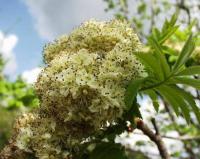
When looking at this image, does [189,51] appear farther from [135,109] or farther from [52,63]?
[52,63]

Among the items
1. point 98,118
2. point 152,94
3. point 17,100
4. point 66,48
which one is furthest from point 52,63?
point 17,100

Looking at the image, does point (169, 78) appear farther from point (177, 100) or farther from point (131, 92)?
point (131, 92)

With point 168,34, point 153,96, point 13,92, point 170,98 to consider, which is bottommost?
point 170,98

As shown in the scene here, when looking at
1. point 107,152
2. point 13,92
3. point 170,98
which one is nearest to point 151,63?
point 170,98

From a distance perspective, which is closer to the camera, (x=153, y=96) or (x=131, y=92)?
(x=131, y=92)

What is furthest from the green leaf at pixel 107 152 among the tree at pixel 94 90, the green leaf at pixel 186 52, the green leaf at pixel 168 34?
the green leaf at pixel 168 34

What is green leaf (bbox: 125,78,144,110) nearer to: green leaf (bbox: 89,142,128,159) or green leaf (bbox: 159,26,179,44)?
green leaf (bbox: 89,142,128,159)
